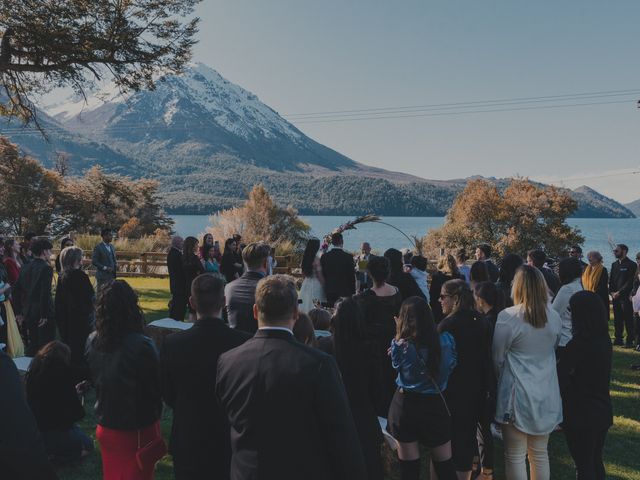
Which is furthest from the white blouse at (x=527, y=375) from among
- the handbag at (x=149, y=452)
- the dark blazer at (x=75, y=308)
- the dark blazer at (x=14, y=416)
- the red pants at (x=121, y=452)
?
the dark blazer at (x=75, y=308)

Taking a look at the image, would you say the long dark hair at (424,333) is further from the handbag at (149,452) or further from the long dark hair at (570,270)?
the long dark hair at (570,270)

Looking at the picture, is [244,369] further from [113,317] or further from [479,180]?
[479,180]

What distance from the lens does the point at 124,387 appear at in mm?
3031

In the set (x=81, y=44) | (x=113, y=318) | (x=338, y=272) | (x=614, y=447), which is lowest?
(x=614, y=447)

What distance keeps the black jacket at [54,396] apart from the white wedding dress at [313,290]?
394cm

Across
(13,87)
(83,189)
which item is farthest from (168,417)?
(83,189)

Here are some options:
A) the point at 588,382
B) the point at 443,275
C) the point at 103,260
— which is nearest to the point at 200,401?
the point at 588,382

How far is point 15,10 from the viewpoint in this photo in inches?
431

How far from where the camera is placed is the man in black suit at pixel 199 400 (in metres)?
2.76

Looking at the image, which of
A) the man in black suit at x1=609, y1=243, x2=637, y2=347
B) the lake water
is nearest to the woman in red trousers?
the man in black suit at x1=609, y1=243, x2=637, y2=347

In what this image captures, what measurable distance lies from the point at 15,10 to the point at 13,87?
3.34 meters

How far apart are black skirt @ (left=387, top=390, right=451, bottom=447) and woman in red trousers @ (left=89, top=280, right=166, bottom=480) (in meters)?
1.58

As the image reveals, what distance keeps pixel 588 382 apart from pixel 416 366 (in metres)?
1.28

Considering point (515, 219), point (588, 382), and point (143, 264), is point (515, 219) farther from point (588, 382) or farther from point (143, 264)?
point (588, 382)
